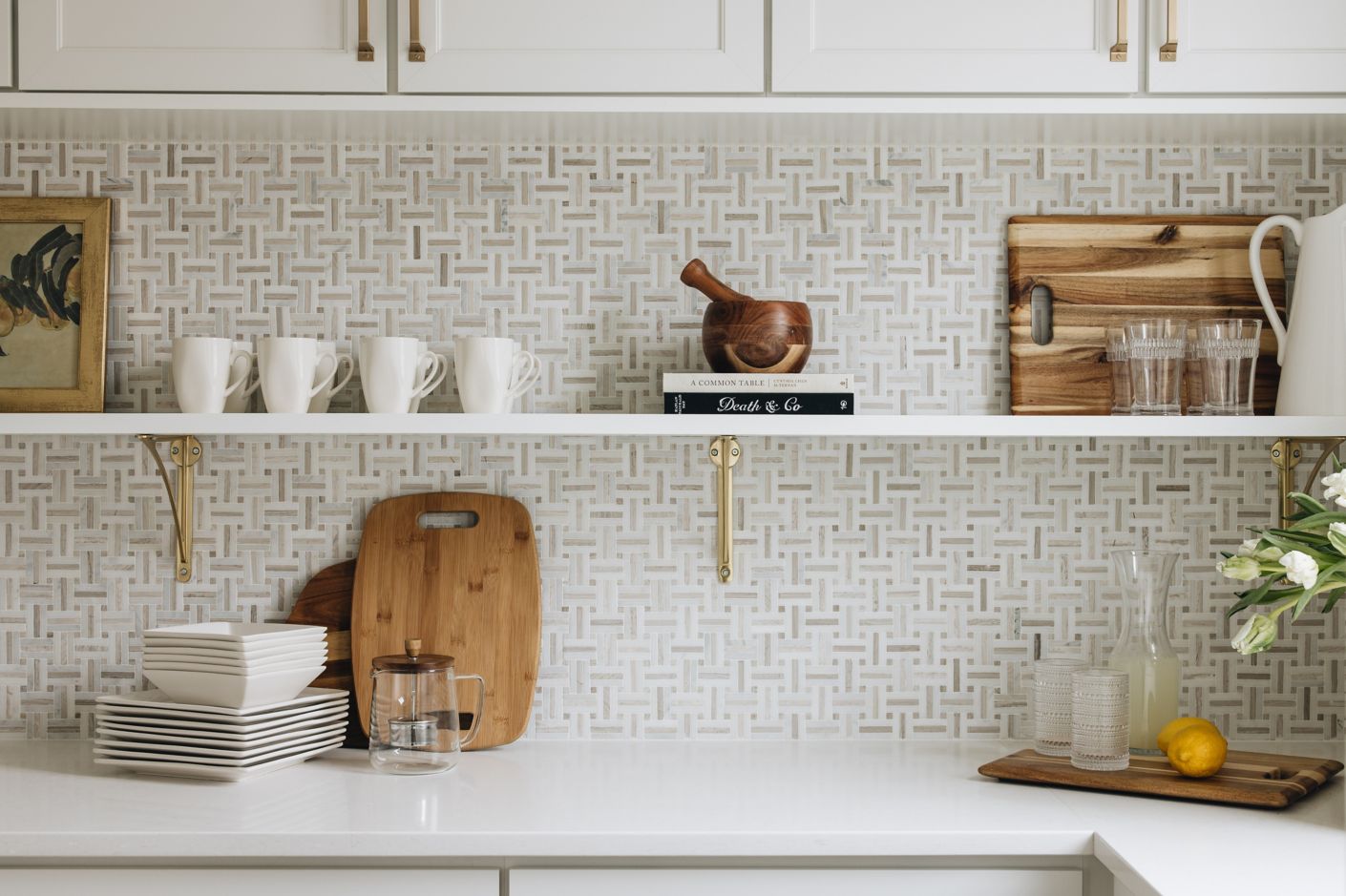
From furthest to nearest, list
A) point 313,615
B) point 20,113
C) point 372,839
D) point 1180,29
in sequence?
1. point 313,615
2. point 20,113
3. point 1180,29
4. point 372,839

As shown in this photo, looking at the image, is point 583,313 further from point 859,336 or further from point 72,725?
point 72,725

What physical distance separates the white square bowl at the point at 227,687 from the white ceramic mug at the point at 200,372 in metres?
Answer: 0.38

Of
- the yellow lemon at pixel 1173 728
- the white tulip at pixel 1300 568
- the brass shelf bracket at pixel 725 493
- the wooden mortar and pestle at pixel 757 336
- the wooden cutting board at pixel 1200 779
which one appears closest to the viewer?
the white tulip at pixel 1300 568

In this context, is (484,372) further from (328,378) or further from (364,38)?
(364,38)

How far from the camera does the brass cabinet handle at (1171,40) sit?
154 centimetres

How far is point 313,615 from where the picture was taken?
1.84 meters

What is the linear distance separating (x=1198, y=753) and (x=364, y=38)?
147cm

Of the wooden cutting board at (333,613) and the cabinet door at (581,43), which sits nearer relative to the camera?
the cabinet door at (581,43)

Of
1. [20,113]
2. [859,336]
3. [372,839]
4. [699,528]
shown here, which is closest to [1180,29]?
[859,336]

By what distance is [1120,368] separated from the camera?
5.75 feet

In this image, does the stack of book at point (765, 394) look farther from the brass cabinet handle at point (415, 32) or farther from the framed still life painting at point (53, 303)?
the framed still life painting at point (53, 303)

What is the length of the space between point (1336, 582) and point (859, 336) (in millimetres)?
769

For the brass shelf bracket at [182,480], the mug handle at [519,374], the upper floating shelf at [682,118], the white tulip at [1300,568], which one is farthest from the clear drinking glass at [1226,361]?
the brass shelf bracket at [182,480]

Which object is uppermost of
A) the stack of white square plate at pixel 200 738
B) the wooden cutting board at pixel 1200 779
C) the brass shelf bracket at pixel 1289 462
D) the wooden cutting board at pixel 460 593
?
the brass shelf bracket at pixel 1289 462
